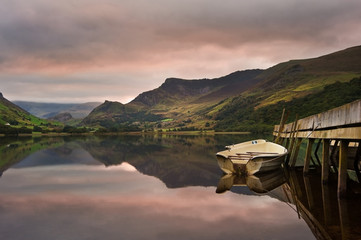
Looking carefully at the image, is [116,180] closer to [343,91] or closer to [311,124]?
[311,124]

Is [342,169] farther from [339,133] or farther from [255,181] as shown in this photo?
[255,181]

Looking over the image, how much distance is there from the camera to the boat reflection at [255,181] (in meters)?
20.1

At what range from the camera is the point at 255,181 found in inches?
875

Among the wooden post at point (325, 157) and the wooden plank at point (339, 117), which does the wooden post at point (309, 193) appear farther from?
the wooden plank at point (339, 117)

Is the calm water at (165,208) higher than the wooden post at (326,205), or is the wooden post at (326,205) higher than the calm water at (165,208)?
the wooden post at (326,205)

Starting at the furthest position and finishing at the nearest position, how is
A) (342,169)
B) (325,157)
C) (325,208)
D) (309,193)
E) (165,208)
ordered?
(325,157), (309,193), (165,208), (342,169), (325,208)

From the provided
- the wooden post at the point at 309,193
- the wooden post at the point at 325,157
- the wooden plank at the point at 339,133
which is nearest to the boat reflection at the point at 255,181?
the wooden post at the point at 309,193

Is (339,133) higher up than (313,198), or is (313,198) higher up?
(339,133)

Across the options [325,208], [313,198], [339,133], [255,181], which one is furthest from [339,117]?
[255,181]

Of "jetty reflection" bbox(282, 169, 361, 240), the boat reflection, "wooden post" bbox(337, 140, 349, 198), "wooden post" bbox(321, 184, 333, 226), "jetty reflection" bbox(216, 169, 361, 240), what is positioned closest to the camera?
"jetty reflection" bbox(282, 169, 361, 240)

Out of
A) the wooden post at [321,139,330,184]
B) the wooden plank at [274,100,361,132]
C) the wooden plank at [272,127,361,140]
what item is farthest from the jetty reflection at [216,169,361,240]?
the wooden plank at [274,100,361,132]

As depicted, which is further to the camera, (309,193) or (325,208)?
(309,193)

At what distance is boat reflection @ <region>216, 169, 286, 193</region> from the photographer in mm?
20067

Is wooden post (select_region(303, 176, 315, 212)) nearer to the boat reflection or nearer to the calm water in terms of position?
the calm water
